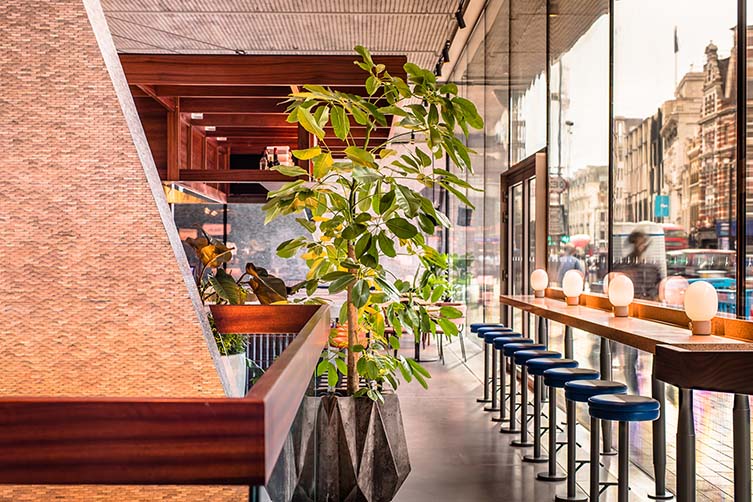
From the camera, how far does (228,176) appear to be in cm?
630

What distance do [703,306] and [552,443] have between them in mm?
1652

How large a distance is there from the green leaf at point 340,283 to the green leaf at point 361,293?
0.22ft

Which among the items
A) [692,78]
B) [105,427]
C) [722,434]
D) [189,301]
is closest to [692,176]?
[692,78]

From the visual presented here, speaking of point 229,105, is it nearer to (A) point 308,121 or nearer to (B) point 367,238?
(A) point 308,121

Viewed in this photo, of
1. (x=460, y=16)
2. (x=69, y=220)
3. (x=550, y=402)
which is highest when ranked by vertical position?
(x=460, y=16)

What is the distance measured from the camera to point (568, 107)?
5969 mm

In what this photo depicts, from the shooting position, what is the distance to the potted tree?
3.44 m

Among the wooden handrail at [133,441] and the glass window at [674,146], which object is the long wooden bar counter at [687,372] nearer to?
the glass window at [674,146]

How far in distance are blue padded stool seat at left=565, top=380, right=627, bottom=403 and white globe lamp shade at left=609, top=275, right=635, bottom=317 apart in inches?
26.0

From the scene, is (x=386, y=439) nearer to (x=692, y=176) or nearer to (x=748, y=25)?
(x=692, y=176)

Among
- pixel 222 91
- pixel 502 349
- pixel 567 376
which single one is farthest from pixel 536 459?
pixel 222 91

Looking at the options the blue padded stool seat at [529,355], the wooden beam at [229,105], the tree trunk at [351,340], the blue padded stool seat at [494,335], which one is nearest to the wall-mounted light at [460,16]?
the wooden beam at [229,105]

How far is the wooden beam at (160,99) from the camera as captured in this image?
18.5 ft

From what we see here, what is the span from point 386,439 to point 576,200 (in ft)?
8.82
